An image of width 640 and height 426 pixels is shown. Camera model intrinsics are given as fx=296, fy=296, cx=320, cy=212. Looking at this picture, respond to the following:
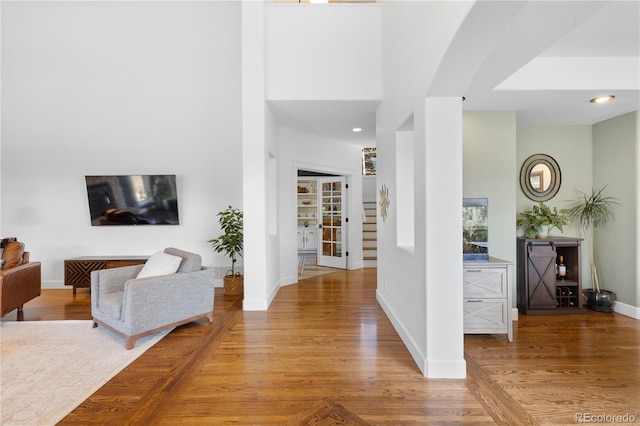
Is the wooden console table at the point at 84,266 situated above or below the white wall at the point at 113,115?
below

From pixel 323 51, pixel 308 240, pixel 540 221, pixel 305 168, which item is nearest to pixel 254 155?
pixel 323 51

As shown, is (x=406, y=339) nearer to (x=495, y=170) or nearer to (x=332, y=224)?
(x=495, y=170)

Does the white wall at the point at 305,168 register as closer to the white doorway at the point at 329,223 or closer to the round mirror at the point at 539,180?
the white doorway at the point at 329,223

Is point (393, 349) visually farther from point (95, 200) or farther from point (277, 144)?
point (95, 200)

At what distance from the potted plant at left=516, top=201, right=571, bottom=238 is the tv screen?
17.5 feet

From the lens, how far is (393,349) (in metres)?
2.81

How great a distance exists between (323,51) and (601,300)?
489 cm

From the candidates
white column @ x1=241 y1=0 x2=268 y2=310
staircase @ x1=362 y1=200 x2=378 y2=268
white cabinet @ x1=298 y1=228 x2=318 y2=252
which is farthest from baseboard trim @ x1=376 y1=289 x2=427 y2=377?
white cabinet @ x1=298 y1=228 x2=318 y2=252

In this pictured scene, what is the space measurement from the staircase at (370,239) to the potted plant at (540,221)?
125 inches

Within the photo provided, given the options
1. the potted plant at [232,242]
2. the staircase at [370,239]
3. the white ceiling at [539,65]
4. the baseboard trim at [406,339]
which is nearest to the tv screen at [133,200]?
the potted plant at [232,242]

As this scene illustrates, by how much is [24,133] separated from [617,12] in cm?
781

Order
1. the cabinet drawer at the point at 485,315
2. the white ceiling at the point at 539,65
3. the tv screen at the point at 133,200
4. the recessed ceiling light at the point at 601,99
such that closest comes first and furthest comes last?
the white ceiling at the point at 539,65, the cabinet drawer at the point at 485,315, the recessed ceiling light at the point at 601,99, the tv screen at the point at 133,200

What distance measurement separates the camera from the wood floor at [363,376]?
1944 mm

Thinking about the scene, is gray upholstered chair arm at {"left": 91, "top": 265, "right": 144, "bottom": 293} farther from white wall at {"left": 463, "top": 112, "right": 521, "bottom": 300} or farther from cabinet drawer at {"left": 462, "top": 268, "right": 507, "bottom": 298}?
white wall at {"left": 463, "top": 112, "right": 521, "bottom": 300}
